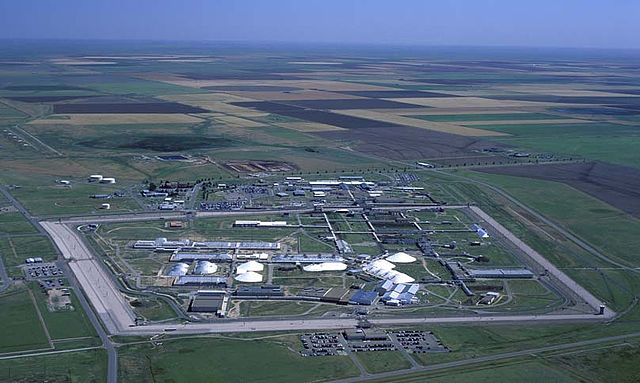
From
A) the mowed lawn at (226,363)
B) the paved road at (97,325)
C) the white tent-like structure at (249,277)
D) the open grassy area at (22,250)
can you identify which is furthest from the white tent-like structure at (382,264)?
the open grassy area at (22,250)

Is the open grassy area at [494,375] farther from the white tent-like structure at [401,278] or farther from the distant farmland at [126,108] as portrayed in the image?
the distant farmland at [126,108]

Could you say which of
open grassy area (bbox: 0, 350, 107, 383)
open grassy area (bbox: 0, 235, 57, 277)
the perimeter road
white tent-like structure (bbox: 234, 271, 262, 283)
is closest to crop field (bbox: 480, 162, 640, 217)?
the perimeter road

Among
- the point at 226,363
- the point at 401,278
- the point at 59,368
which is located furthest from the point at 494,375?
the point at 59,368

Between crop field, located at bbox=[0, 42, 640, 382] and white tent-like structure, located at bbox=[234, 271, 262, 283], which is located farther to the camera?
white tent-like structure, located at bbox=[234, 271, 262, 283]

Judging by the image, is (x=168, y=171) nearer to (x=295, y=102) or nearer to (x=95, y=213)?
(x=95, y=213)

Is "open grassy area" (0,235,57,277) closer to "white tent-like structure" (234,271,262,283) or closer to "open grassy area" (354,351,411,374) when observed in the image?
"white tent-like structure" (234,271,262,283)

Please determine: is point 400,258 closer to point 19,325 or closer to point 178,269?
point 178,269

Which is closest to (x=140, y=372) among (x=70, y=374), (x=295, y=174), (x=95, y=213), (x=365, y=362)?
(x=70, y=374)
